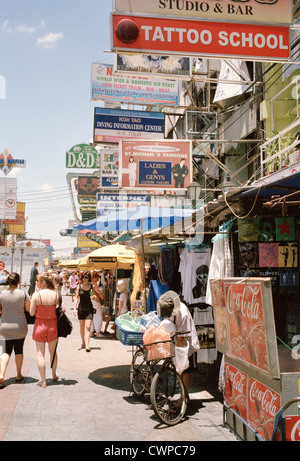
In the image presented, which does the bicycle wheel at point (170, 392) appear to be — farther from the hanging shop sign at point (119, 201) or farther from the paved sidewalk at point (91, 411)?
the hanging shop sign at point (119, 201)

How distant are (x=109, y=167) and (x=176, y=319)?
37.7 ft

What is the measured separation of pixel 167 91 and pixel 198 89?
5895 millimetres

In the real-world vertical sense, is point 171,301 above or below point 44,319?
above

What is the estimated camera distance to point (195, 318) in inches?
298

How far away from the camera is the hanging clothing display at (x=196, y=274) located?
7.75 metres

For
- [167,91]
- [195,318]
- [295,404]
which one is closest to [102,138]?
[167,91]

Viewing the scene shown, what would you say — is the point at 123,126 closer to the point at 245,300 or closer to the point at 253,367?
the point at 245,300

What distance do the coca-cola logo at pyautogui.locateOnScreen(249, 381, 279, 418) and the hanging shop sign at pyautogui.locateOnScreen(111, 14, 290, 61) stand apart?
150 inches

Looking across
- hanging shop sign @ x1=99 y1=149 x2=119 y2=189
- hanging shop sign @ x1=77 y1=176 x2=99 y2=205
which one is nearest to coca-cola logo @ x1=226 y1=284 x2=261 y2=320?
hanging shop sign @ x1=99 y1=149 x2=119 y2=189

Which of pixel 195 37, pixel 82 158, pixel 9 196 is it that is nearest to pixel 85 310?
pixel 195 37

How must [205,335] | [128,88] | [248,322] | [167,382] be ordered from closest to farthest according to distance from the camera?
[248,322]
[167,382]
[205,335]
[128,88]

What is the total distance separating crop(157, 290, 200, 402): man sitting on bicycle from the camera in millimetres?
6414

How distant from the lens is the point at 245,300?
14.5ft

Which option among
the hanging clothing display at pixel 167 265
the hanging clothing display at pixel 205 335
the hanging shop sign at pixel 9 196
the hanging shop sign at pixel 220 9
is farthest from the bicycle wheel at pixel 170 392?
the hanging shop sign at pixel 9 196
